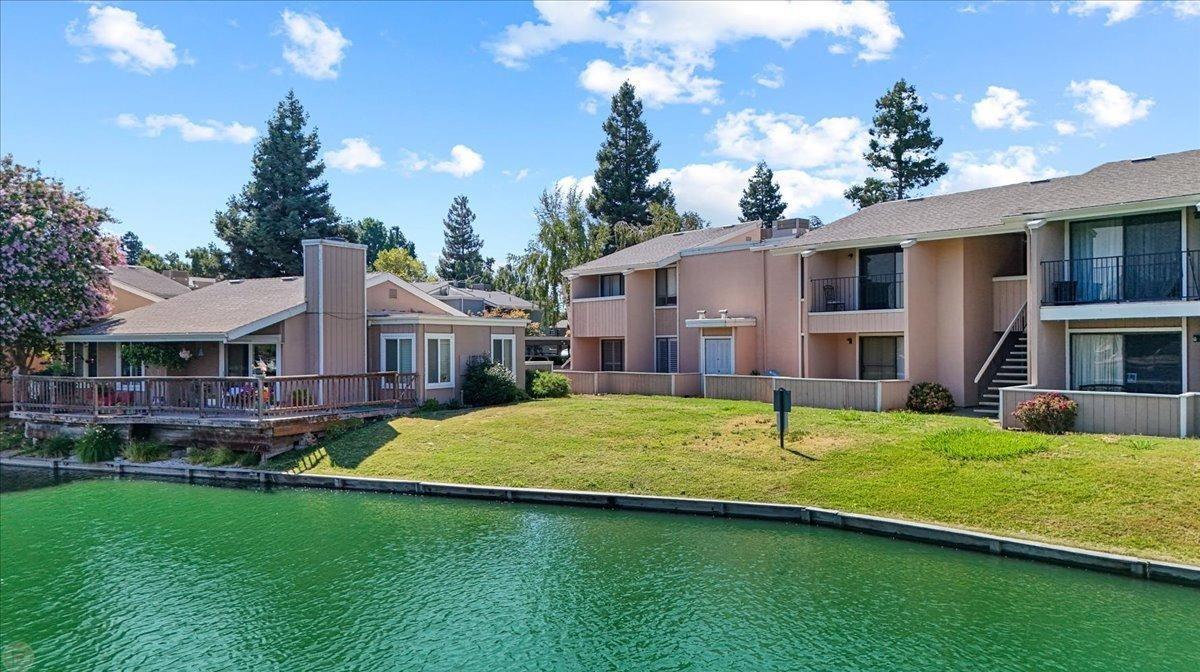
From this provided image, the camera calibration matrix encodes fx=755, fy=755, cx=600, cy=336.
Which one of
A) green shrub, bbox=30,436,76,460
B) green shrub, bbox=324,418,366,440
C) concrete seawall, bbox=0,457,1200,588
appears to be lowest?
concrete seawall, bbox=0,457,1200,588

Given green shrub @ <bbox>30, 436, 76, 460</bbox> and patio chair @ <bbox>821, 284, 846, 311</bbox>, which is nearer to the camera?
green shrub @ <bbox>30, 436, 76, 460</bbox>

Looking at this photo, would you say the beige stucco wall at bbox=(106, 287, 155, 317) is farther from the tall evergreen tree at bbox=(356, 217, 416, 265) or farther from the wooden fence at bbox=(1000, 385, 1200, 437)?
the tall evergreen tree at bbox=(356, 217, 416, 265)

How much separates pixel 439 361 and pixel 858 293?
14.6 m

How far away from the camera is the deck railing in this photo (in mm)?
21484

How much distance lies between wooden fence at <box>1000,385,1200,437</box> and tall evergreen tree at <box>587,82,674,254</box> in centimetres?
4557

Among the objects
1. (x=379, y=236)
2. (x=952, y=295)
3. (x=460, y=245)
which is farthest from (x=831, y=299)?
(x=379, y=236)

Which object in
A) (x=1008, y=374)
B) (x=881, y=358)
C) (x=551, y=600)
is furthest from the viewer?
(x=881, y=358)

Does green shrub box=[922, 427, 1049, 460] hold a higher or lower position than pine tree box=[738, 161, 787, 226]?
lower

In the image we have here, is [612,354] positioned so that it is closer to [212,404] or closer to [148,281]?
[212,404]

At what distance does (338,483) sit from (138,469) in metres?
7.07

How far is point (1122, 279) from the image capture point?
1945cm

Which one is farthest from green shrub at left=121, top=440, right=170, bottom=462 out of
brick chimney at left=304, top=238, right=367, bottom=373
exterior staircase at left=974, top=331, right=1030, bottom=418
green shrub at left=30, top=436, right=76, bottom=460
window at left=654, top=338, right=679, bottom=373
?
exterior staircase at left=974, top=331, right=1030, bottom=418

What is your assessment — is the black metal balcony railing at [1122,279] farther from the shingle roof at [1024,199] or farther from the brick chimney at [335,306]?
the brick chimney at [335,306]

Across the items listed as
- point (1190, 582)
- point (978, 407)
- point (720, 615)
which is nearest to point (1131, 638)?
point (1190, 582)
